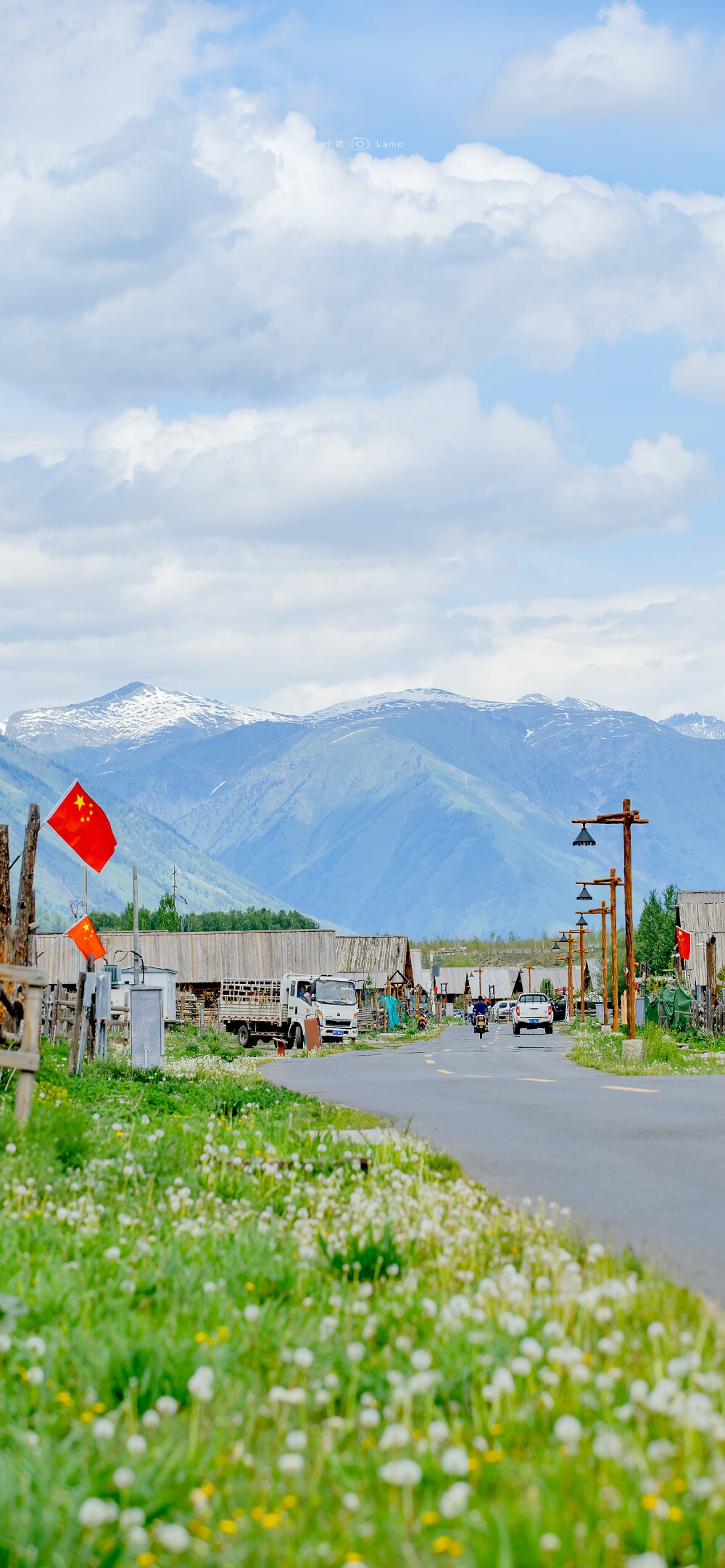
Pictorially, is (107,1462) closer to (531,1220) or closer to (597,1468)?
Result: (597,1468)

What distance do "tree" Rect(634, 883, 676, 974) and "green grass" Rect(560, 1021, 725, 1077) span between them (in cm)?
6179

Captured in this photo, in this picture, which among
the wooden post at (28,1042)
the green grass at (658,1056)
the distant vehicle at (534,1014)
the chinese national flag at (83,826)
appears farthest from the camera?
the distant vehicle at (534,1014)

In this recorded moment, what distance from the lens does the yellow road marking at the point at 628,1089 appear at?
62.0 ft

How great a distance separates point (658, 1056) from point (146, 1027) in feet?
37.7

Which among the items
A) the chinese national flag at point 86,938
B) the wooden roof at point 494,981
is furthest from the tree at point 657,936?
the chinese national flag at point 86,938

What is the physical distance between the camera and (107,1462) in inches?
158

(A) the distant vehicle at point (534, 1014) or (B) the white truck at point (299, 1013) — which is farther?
(A) the distant vehicle at point (534, 1014)

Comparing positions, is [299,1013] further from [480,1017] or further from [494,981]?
[494,981]

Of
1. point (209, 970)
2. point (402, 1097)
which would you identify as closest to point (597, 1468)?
point (402, 1097)

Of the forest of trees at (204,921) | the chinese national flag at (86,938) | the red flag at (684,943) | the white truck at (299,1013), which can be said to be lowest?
the white truck at (299,1013)

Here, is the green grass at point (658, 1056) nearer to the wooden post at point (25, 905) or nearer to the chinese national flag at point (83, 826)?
the chinese national flag at point (83, 826)

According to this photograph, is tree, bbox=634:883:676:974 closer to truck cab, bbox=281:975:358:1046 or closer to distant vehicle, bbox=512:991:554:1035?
distant vehicle, bbox=512:991:554:1035

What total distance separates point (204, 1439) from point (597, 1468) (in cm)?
116

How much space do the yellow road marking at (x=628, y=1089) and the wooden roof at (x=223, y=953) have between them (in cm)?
5653
